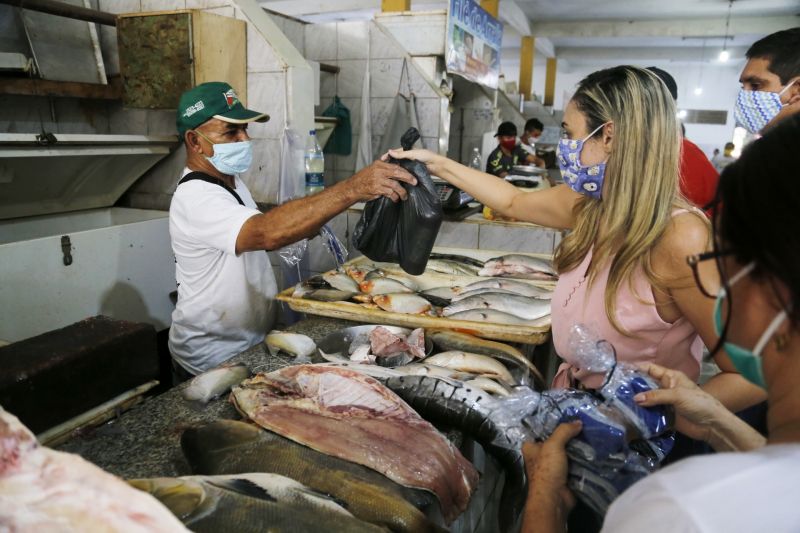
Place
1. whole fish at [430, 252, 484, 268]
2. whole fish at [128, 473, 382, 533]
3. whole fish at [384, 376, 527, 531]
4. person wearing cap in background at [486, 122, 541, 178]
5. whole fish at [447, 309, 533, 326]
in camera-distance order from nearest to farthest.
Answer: whole fish at [128, 473, 382, 533] → whole fish at [384, 376, 527, 531] → whole fish at [447, 309, 533, 326] → whole fish at [430, 252, 484, 268] → person wearing cap in background at [486, 122, 541, 178]

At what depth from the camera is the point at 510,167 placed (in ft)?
27.2

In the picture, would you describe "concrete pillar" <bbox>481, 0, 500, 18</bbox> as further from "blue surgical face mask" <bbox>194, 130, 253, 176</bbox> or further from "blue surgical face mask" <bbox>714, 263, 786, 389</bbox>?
"blue surgical face mask" <bbox>714, 263, 786, 389</bbox>

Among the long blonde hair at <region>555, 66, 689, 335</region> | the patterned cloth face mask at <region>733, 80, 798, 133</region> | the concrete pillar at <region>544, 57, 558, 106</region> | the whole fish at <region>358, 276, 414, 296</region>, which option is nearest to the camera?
the long blonde hair at <region>555, 66, 689, 335</region>

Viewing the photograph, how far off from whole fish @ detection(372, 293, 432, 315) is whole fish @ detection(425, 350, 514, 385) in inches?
22.2

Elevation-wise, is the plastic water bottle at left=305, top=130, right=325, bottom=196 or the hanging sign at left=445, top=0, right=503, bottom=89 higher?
the hanging sign at left=445, top=0, right=503, bottom=89

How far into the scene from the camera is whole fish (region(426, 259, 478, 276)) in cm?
372

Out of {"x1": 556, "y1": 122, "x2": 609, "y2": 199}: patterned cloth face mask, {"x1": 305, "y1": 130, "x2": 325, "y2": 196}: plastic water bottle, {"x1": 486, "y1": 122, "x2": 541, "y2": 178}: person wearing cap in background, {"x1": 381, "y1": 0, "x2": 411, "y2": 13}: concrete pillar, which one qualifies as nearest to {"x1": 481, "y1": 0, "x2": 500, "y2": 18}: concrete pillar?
{"x1": 381, "y1": 0, "x2": 411, "y2": 13}: concrete pillar

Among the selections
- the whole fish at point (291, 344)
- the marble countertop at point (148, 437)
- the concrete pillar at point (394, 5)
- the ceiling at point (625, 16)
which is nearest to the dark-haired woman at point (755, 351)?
the marble countertop at point (148, 437)

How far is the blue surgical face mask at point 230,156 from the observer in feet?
9.73

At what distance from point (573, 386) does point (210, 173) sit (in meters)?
2.16

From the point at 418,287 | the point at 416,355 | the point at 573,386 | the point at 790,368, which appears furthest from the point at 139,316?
the point at 790,368

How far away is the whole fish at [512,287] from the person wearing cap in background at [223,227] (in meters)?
1.09

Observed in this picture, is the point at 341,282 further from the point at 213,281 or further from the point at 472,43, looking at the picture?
the point at 472,43

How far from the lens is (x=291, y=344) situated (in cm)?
248
